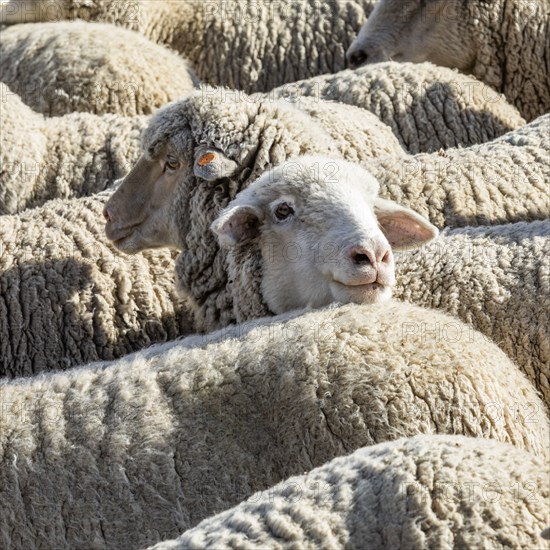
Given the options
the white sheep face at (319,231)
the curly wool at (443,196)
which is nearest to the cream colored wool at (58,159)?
the curly wool at (443,196)

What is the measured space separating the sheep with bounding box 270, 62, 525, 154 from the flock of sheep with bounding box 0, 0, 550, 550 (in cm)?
1

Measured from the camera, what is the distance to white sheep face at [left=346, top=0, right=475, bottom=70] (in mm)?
8516

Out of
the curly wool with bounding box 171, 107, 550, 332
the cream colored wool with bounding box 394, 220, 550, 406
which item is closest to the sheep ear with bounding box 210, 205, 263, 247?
the curly wool with bounding box 171, 107, 550, 332

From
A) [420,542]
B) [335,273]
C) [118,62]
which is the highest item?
[118,62]

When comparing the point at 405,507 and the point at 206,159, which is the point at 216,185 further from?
the point at 405,507

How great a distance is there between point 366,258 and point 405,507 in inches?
62.0

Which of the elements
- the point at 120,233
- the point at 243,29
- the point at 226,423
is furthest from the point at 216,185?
the point at 243,29

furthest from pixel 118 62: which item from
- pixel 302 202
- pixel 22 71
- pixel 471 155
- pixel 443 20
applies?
pixel 302 202

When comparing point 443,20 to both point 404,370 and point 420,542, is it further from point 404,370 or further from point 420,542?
point 420,542

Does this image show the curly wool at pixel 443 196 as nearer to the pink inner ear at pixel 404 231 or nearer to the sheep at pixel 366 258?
the sheep at pixel 366 258

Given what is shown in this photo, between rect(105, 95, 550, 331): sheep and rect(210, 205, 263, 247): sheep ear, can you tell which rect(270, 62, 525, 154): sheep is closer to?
rect(105, 95, 550, 331): sheep

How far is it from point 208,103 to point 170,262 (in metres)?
0.73

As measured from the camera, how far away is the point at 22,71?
824 centimetres

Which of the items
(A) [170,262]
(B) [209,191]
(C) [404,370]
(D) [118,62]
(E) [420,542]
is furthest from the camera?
(D) [118,62]
